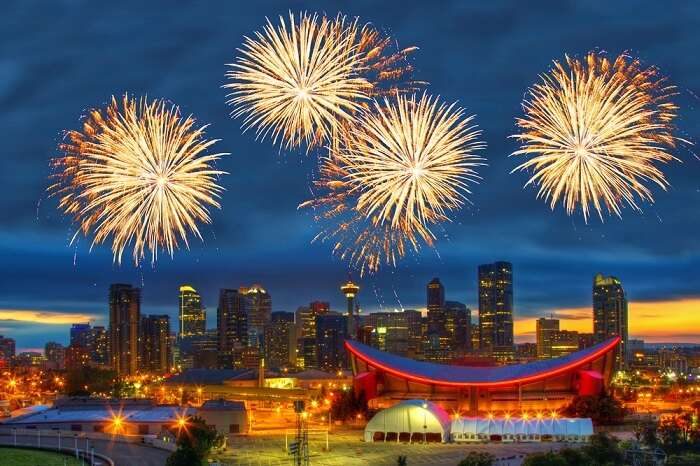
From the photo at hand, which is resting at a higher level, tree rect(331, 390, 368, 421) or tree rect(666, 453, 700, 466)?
tree rect(666, 453, 700, 466)

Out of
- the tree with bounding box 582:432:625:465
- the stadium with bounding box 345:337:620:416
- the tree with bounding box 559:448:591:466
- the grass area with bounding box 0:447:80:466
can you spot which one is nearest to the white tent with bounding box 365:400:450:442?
the stadium with bounding box 345:337:620:416

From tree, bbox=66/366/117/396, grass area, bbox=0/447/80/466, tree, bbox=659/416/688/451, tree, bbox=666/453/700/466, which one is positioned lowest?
tree, bbox=66/366/117/396

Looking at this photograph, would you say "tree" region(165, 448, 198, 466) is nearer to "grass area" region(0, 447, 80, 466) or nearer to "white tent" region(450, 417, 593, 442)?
"grass area" region(0, 447, 80, 466)

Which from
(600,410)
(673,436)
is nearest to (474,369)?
(600,410)

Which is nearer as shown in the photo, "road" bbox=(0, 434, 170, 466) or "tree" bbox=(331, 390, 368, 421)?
"road" bbox=(0, 434, 170, 466)

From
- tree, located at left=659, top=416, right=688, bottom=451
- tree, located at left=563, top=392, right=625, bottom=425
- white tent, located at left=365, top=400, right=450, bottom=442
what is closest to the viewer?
tree, located at left=659, top=416, right=688, bottom=451

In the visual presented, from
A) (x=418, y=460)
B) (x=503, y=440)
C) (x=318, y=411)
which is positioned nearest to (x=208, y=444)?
(x=418, y=460)
